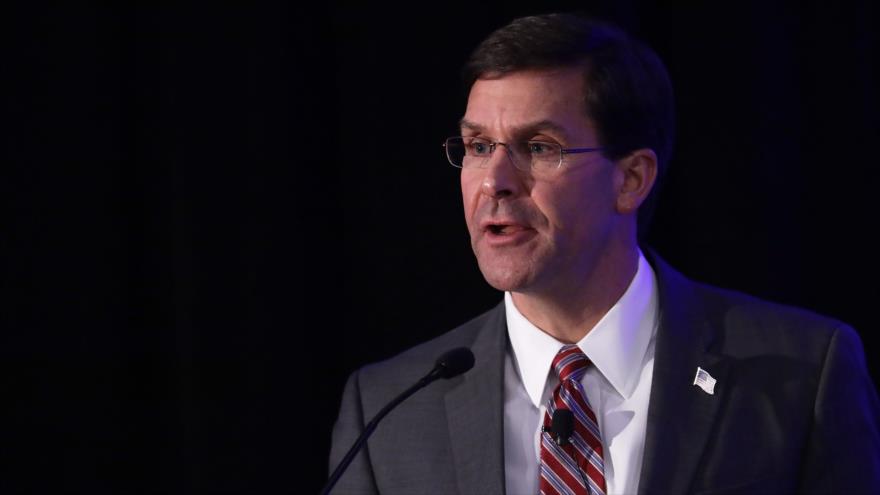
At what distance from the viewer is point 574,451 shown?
6.56 feet

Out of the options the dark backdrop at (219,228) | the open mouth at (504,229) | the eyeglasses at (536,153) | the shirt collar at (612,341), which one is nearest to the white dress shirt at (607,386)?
the shirt collar at (612,341)

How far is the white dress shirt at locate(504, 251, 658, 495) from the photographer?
2.01 metres

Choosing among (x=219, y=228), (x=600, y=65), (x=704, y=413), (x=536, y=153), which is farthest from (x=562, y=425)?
(x=219, y=228)

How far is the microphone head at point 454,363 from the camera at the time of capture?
1.86m

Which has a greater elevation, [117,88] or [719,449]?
[117,88]

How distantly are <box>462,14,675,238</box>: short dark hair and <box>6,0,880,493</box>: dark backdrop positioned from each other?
430mm

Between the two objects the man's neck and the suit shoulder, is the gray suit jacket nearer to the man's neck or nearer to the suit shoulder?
the suit shoulder

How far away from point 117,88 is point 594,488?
1736 mm

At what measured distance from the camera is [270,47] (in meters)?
2.74

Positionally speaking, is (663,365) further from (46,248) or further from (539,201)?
(46,248)

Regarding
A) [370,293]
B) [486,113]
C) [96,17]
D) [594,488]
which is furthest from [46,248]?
[594,488]

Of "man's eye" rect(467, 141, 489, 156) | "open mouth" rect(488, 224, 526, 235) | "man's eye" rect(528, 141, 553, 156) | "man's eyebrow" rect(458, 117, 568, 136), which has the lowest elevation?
"open mouth" rect(488, 224, 526, 235)

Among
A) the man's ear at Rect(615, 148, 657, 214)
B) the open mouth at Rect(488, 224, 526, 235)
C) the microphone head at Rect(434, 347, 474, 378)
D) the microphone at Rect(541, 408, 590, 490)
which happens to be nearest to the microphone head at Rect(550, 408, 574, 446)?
the microphone at Rect(541, 408, 590, 490)

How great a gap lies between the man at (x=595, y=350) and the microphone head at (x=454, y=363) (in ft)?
0.74
